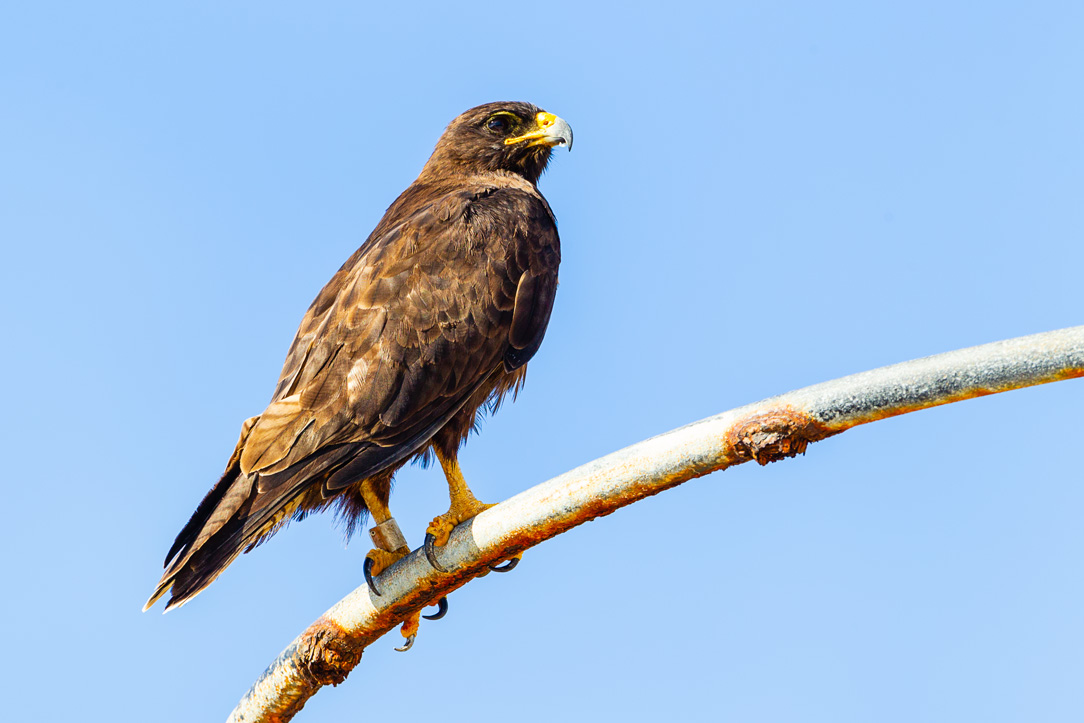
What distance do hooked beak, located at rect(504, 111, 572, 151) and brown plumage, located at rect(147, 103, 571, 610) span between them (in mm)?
525

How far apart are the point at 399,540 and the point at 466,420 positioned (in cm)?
74

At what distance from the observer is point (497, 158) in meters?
7.27

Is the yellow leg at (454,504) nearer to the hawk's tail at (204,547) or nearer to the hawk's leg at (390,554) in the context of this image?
the hawk's leg at (390,554)

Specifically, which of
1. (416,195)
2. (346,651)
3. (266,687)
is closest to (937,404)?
(346,651)

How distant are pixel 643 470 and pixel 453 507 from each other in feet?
6.62

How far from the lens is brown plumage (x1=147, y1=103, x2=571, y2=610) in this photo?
197 inches

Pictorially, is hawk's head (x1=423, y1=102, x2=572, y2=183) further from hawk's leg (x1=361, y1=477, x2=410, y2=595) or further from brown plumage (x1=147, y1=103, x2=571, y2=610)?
hawk's leg (x1=361, y1=477, x2=410, y2=595)

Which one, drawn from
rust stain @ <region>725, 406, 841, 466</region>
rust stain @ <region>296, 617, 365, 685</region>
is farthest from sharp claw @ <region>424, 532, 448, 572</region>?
rust stain @ <region>725, 406, 841, 466</region>

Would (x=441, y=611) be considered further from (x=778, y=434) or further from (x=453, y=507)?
(x=778, y=434)

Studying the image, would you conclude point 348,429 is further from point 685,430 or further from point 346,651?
point 685,430

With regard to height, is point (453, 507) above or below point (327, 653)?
above

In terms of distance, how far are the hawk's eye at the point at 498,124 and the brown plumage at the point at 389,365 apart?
2.30ft

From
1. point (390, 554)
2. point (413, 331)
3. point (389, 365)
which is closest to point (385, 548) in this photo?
point (390, 554)

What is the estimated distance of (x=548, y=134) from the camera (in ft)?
23.6
